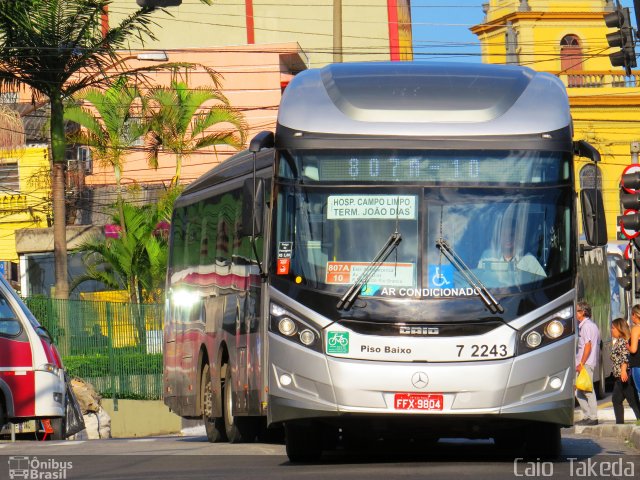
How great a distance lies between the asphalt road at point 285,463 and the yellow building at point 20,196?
32837mm

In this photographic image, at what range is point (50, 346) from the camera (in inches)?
750

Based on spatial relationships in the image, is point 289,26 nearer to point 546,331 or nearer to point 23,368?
point 23,368

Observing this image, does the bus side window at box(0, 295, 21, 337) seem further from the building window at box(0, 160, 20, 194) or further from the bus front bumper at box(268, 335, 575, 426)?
the building window at box(0, 160, 20, 194)

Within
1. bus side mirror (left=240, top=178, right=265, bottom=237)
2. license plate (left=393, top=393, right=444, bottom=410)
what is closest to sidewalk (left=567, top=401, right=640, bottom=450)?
license plate (left=393, top=393, right=444, bottom=410)

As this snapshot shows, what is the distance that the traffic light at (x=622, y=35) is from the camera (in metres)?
23.1

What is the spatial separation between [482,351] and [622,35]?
12006mm

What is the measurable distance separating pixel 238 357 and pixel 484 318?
176 inches

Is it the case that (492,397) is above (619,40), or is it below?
below

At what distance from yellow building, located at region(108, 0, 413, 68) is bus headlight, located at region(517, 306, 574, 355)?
186 ft

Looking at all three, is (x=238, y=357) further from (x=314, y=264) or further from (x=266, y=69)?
(x=266, y=69)

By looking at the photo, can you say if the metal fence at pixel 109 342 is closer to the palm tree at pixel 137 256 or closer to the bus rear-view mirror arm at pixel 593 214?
the palm tree at pixel 137 256

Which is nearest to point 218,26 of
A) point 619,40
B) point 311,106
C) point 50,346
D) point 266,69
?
point 266,69

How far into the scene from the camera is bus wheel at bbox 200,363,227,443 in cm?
1850

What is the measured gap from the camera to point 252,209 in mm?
13406
